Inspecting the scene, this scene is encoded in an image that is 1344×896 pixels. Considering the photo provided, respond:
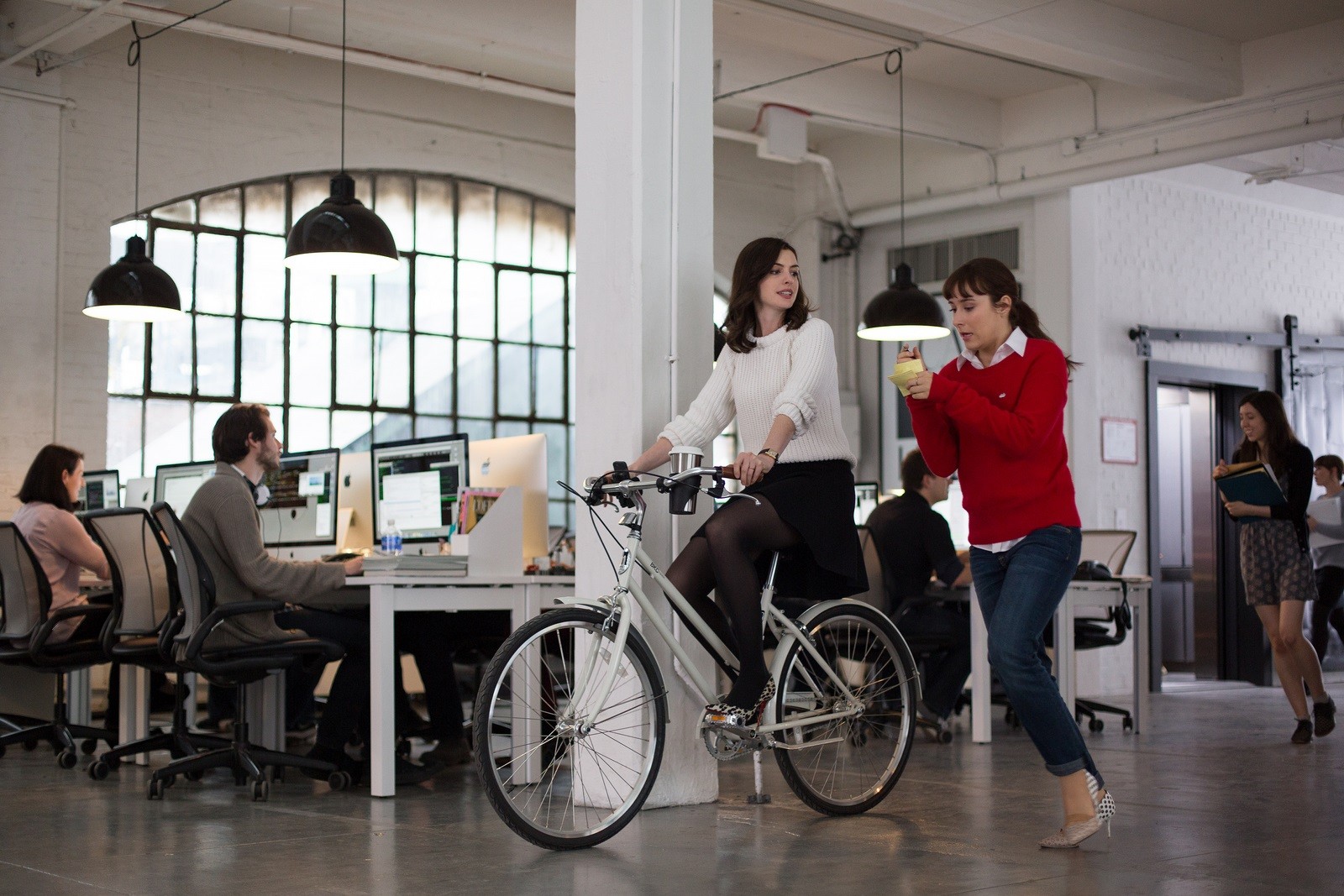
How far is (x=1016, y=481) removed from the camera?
3467 mm

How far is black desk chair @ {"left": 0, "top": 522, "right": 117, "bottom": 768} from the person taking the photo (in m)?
5.76

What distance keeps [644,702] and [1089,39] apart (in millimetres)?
5865

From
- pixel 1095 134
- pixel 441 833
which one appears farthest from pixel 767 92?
pixel 441 833

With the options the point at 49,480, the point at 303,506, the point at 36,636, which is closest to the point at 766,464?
the point at 303,506

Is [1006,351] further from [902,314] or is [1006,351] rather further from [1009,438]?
[902,314]

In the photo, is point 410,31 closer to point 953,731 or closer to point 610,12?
point 610,12

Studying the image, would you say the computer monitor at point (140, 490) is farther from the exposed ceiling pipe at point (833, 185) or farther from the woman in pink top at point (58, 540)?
the exposed ceiling pipe at point (833, 185)

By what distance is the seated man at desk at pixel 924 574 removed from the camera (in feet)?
20.8

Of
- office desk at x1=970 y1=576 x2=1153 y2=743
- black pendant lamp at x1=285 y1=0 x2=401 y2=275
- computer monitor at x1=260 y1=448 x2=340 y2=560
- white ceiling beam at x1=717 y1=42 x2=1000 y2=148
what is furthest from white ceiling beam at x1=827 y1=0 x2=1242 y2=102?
computer monitor at x1=260 y1=448 x2=340 y2=560

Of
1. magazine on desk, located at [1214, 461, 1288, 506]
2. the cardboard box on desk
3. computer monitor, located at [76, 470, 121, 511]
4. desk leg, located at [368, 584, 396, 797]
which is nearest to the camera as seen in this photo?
desk leg, located at [368, 584, 396, 797]

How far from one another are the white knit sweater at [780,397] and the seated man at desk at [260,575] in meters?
1.34

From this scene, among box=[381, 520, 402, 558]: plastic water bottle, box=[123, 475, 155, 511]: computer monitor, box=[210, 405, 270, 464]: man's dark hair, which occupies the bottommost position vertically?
box=[381, 520, 402, 558]: plastic water bottle

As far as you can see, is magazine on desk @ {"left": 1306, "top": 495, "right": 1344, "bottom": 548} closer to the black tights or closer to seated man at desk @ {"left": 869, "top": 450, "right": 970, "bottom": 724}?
seated man at desk @ {"left": 869, "top": 450, "right": 970, "bottom": 724}

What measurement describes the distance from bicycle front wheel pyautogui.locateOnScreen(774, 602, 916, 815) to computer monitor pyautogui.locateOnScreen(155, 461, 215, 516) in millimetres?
3487
